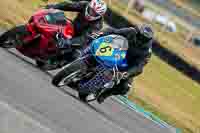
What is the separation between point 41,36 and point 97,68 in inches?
46.5

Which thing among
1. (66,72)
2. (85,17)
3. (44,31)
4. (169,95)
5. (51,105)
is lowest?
(169,95)

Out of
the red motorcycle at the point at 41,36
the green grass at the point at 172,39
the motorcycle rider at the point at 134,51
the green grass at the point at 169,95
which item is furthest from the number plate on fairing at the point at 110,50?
the green grass at the point at 172,39

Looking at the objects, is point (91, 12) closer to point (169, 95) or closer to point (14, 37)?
point (14, 37)

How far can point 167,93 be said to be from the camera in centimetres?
1762

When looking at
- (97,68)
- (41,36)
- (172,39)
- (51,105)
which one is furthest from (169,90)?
(51,105)

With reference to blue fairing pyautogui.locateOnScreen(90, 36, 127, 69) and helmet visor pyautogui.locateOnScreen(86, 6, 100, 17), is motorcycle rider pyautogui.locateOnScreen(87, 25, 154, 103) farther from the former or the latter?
helmet visor pyautogui.locateOnScreen(86, 6, 100, 17)

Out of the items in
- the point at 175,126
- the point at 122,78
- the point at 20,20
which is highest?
the point at 122,78

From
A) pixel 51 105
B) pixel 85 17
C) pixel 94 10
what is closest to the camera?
pixel 51 105

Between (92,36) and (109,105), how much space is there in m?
1.72

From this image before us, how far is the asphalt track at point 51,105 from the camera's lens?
314 inches

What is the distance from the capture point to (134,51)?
10195mm

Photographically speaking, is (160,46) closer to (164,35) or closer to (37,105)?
(164,35)

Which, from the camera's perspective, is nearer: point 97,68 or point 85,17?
point 97,68

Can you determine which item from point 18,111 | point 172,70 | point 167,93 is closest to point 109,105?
point 18,111
